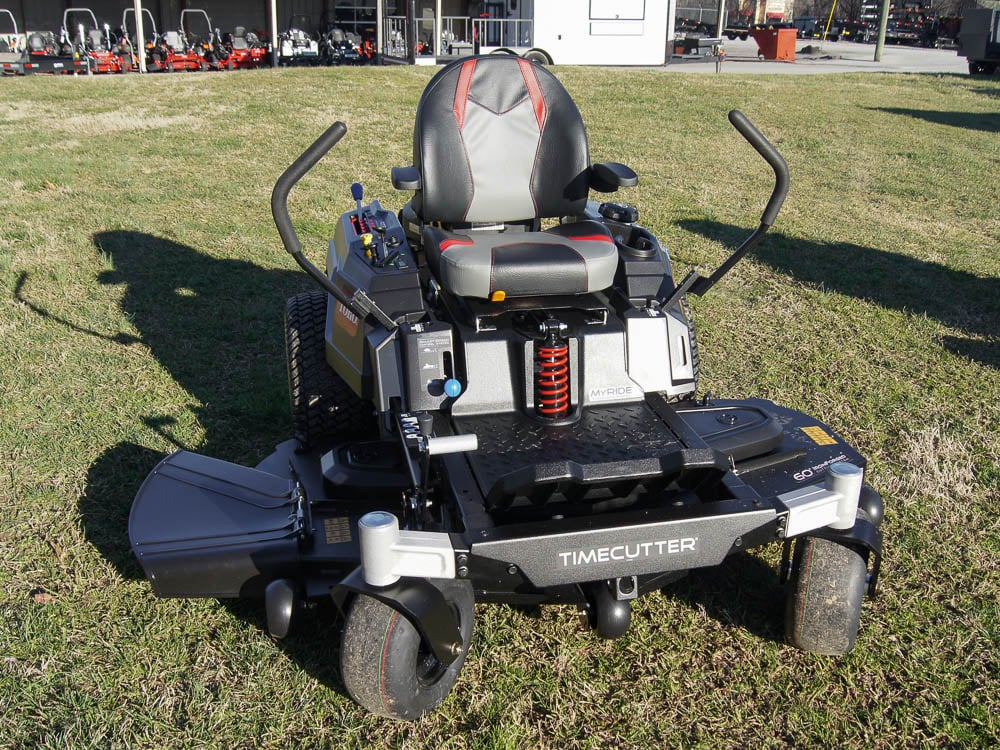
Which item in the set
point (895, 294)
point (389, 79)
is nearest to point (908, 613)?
point (895, 294)

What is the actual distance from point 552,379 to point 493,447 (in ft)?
1.00

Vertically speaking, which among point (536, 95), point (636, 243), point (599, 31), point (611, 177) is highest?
point (599, 31)

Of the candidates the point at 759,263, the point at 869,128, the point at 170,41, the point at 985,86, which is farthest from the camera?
the point at 170,41

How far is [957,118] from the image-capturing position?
1368cm

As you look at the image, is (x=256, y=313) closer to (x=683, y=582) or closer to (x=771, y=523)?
(x=683, y=582)

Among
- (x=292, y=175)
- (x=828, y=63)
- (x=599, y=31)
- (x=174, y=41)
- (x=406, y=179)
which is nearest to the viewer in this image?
(x=292, y=175)

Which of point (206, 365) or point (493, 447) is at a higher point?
point (493, 447)

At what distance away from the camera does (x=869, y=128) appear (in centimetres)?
1247

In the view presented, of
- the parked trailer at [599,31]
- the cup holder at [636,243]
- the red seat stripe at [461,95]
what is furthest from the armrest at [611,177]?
the parked trailer at [599,31]

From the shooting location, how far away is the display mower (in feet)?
7.82

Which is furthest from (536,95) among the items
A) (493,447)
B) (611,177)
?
(493,447)

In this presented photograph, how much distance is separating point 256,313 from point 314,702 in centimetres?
314

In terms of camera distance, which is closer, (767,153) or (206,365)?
(767,153)

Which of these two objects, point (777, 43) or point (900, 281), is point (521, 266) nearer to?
point (900, 281)
